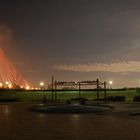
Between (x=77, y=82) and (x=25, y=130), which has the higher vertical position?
(x=77, y=82)

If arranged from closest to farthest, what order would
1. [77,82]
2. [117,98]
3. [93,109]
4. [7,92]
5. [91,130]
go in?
[91,130], [93,109], [77,82], [117,98], [7,92]

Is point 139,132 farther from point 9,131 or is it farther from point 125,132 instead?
point 9,131

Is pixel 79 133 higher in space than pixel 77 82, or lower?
lower

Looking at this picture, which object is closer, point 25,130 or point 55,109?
point 25,130

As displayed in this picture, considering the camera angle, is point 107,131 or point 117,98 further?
point 117,98

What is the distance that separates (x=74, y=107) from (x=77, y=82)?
13393 mm

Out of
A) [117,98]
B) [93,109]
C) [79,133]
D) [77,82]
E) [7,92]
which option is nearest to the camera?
[79,133]

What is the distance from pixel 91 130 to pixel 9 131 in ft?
12.2

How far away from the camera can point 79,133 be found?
49.9 ft

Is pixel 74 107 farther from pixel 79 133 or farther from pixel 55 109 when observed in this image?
pixel 79 133

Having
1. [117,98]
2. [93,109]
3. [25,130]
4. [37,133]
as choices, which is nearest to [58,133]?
[37,133]

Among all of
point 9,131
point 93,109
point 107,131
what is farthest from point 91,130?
point 93,109

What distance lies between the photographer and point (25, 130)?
1645 centimetres

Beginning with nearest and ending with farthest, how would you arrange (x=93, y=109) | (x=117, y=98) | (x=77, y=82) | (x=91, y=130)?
(x=91, y=130) < (x=93, y=109) < (x=77, y=82) < (x=117, y=98)
